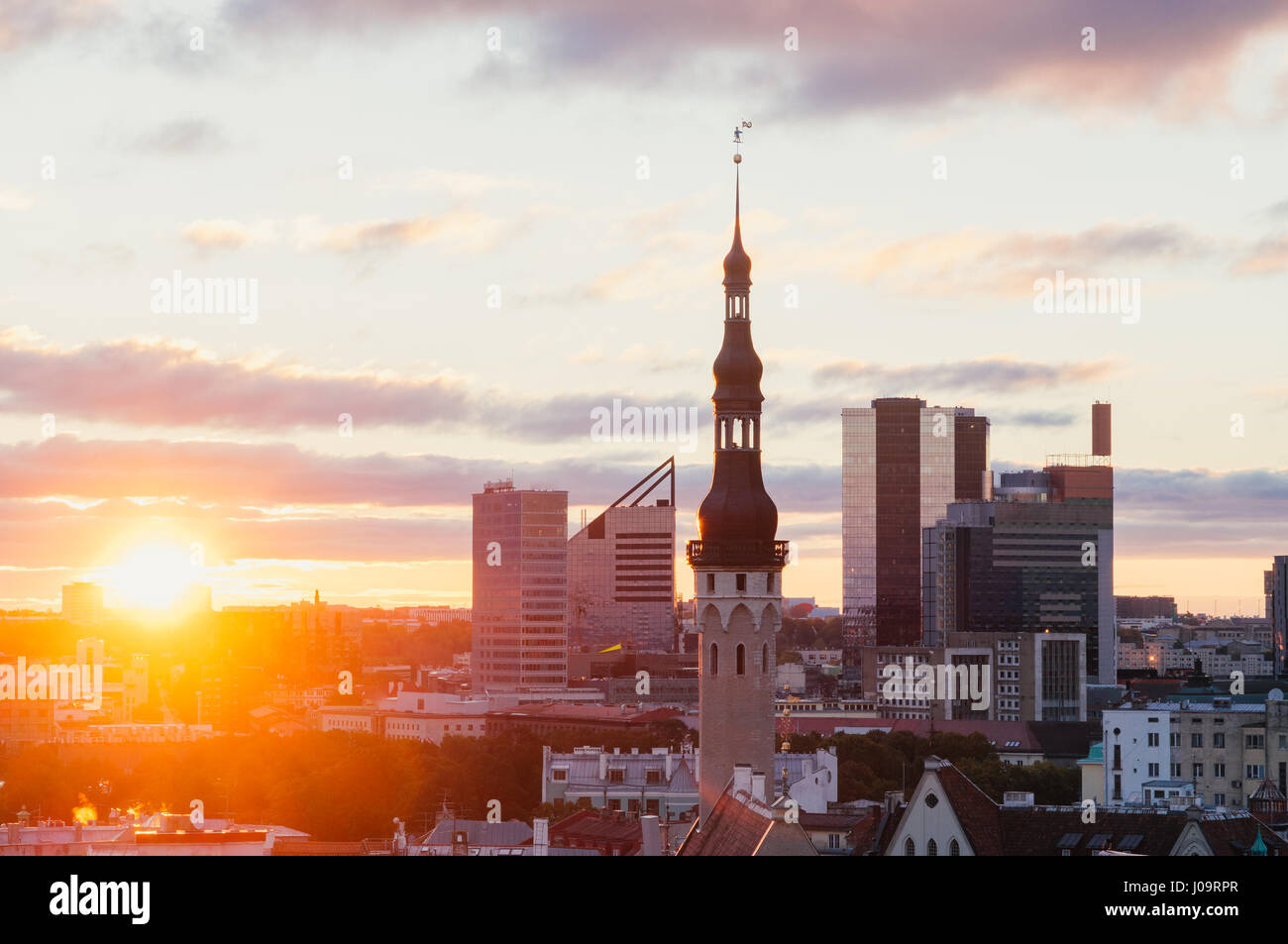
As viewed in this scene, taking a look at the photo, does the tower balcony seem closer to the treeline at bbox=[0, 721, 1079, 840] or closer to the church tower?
the church tower

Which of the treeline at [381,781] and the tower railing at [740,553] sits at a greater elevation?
the tower railing at [740,553]

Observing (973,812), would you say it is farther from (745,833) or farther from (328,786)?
(328,786)

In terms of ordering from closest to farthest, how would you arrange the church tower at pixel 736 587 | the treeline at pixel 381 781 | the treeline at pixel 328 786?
the church tower at pixel 736 587
the treeline at pixel 381 781
the treeline at pixel 328 786

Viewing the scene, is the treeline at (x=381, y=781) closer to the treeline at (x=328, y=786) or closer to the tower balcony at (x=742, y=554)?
the treeline at (x=328, y=786)

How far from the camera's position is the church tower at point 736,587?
6700cm

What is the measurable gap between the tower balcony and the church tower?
3 cm

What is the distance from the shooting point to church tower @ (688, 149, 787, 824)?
6700 centimetres

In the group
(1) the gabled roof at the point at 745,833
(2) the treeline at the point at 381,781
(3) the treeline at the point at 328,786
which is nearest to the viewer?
(1) the gabled roof at the point at 745,833

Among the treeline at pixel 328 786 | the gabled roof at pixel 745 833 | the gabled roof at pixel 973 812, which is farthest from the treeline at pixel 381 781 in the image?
the gabled roof at pixel 745 833

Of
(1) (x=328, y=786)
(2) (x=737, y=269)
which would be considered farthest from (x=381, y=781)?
(2) (x=737, y=269)

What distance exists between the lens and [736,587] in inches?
2675

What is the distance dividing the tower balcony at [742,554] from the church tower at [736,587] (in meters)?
0.03

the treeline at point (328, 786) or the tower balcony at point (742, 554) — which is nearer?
the tower balcony at point (742, 554)
